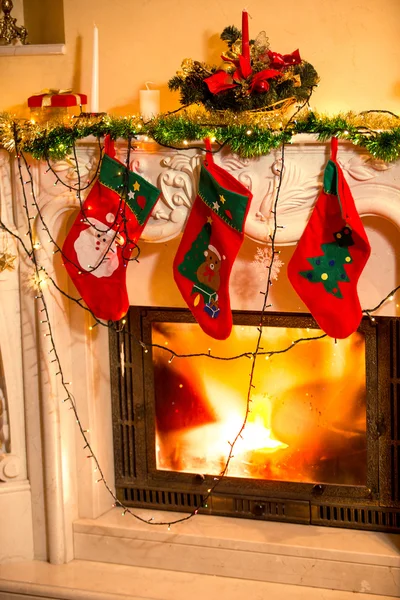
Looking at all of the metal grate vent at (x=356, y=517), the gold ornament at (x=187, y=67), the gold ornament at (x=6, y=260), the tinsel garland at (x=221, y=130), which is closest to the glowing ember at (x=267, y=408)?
the metal grate vent at (x=356, y=517)

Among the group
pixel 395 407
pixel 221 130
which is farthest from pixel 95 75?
pixel 395 407

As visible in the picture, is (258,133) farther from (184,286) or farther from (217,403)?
(217,403)

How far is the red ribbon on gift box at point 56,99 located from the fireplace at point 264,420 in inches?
33.2

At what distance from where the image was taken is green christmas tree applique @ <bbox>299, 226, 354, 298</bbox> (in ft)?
9.48

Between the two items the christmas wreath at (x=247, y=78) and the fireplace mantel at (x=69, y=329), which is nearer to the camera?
the christmas wreath at (x=247, y=78)

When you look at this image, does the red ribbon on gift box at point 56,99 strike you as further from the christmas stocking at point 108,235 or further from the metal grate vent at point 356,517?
the metal grate vent at point 356,517

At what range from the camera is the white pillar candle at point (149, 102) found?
311 centimetres

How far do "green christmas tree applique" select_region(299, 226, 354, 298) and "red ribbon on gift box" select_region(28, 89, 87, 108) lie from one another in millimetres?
960

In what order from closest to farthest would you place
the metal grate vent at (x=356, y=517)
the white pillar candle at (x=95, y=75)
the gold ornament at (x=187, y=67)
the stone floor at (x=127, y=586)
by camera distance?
the gold ornament at (x=187, y=67), the white pillar candle at (x=95, y=75), the stone floor at (x=127, y=586), the metal grate vent at (x=356, y=517)

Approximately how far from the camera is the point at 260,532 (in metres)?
3.42

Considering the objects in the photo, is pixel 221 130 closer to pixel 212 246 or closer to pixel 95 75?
pixel 212 246

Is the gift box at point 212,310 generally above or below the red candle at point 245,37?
below

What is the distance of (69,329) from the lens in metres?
3.51

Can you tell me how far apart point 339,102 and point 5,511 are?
6.32 feet
